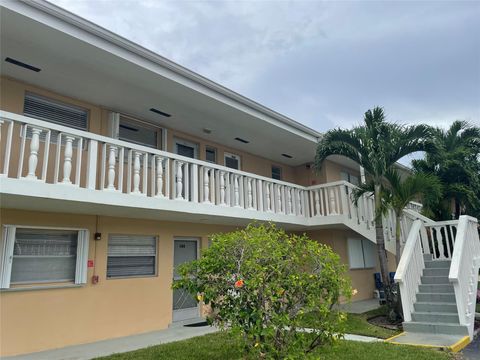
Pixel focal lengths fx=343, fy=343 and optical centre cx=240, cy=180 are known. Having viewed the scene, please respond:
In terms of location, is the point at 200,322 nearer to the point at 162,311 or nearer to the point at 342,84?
the point at 162,311

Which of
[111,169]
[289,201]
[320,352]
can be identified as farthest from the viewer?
[289,201]

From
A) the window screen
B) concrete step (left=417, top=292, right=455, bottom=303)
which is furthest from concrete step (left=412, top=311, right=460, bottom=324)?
the window screen

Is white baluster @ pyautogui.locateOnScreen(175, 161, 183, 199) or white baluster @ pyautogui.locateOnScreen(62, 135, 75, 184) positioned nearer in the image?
white baluster @ pyautogui.locateOnScreen(62, 135, 75, 184)

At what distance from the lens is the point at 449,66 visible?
1206 cm

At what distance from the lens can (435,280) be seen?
8.40 m

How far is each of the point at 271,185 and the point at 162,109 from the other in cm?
375

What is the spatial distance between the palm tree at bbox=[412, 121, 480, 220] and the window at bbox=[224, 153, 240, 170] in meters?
→ 6.02

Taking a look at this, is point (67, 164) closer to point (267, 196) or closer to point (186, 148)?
point (186, 148)

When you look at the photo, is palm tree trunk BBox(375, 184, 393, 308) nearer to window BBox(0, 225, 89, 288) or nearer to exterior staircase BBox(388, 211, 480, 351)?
exterior staircase BBox(388, 211, 480, 351)

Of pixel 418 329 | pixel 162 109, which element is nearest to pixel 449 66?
pixel 418 329

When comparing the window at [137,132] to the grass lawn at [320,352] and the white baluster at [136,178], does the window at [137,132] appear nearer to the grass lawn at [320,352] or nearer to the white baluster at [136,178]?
the white baluster at [136,178]

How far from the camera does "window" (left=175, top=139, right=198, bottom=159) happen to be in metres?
10.1

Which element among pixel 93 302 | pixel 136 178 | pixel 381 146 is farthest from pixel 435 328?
pixel 93 302

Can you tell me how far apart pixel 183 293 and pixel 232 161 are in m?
4.74
